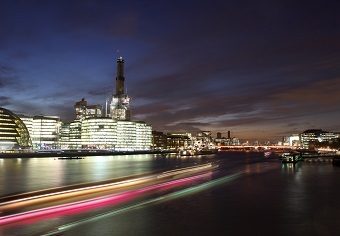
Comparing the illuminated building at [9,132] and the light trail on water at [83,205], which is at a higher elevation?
the illuminated building at [9,132]

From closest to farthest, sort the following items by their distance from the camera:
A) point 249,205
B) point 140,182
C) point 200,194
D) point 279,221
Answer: point 279,221, point 249,205, point 200,194, point 140,182

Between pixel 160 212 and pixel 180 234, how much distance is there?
580 cm

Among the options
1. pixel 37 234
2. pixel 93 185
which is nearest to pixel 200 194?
pixel 93 185

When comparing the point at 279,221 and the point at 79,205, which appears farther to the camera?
the point at 79,205

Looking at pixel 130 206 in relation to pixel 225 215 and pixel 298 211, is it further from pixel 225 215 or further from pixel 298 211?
pixel 298 211

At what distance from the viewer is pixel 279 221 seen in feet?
67.4

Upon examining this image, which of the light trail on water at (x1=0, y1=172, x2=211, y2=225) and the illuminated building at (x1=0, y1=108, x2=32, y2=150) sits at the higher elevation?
the illuminated building at (x1=0, y1=108, x2=32, y2=150)

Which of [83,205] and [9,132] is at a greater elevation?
[9,132]

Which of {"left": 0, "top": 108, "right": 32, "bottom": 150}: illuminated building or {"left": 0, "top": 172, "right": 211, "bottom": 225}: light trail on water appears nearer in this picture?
{"left": 0, "top": 172, "right": 211, "bottom": 225}: light trail on water

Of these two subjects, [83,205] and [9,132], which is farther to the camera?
[9,132]

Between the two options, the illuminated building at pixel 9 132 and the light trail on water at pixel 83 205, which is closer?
the light trail on water at pixel 83 205

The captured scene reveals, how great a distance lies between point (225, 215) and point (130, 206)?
562 centimetres

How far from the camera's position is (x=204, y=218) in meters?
21.0

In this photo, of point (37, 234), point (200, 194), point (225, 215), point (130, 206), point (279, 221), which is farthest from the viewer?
point (200, 194)
